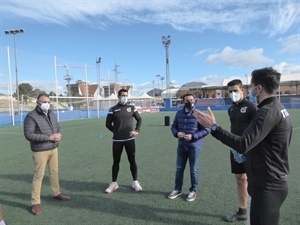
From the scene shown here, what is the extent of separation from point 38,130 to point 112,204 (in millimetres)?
1748

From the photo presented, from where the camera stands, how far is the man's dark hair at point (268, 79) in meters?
2.08

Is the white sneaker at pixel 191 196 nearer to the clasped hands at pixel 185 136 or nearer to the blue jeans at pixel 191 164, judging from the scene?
the blue jeans at pixel 191 164

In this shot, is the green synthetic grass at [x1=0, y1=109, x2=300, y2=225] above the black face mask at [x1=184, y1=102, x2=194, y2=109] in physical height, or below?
below

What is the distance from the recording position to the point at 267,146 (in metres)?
2.10

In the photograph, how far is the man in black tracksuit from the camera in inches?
79.3

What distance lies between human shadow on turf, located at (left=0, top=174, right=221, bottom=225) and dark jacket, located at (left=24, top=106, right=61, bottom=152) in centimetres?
105

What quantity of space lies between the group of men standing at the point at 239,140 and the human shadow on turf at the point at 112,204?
220mm

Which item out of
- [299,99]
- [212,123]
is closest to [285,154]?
[212,123]

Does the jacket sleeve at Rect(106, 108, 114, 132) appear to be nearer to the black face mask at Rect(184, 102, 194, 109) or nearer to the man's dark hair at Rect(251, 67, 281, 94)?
the black face mask at Rect(184, 102, 194, 109)

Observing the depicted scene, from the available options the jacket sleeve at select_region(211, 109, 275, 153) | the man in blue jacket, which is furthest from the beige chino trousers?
the jacket sleeve at select_region(211, 109, 275, 153)

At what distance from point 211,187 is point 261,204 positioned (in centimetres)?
311

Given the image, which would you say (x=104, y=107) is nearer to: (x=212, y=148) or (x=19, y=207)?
(x=212, y=148)

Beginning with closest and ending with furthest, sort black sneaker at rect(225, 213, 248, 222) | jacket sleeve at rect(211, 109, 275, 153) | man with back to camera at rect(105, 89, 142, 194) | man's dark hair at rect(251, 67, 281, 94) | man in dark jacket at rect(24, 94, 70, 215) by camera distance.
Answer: jacket sleeve at rect(211, 109, 275, 153), man's dark hair at rect(251, 67, 281, 94), black sneaker at rect(225, 213, 248, 222), man in dark jacket at rect(24, 94, 70, 215), man with back to camera at rect(105, 89, 142, 194)

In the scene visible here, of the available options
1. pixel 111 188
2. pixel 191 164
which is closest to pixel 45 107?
pixel 111 188
